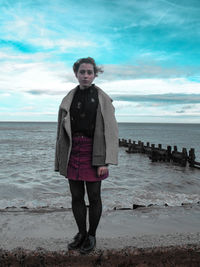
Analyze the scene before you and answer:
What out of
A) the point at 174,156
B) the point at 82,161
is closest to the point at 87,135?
the point at 82,161

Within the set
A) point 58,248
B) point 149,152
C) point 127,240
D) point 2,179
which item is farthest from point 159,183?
point 149,152

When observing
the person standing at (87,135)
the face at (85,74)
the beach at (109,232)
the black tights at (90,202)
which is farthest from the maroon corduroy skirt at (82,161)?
the beach at (109,232)

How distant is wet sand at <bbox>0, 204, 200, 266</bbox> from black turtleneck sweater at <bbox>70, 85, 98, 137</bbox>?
1.47 metres

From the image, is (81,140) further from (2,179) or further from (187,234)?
(2,179)

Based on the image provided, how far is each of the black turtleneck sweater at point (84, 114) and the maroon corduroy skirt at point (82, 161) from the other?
10 cm

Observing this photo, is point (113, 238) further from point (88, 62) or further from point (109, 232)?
point (88, 62)

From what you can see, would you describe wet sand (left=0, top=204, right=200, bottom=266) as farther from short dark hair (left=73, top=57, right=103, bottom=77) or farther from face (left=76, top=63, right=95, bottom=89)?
short dark hair (left=73, top=57, right=103, bottom=77)

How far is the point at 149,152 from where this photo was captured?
20.8 metres

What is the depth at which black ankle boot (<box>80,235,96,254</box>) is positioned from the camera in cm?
311

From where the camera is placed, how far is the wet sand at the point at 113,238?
2.89 m

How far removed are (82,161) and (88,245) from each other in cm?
106

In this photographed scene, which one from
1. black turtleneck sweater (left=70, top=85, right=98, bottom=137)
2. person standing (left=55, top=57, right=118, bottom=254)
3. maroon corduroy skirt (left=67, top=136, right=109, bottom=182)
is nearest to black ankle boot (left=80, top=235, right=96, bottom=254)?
person standing (left=55, top=57, right=118, bottom=254)

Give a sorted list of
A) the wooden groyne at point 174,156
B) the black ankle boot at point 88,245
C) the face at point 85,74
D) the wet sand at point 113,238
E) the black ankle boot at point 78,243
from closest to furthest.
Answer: the wet sand at point 113,238 < the face at point 85,74 < the black ankle boot at point 88,245 < the black ankle boot at point 78,243 < the wooden groyne at point 174,156

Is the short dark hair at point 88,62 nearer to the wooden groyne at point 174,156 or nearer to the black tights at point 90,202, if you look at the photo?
the black tights at point 90,202
